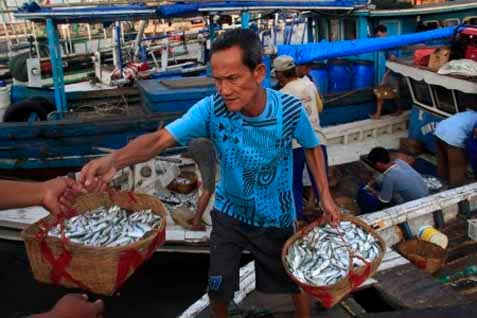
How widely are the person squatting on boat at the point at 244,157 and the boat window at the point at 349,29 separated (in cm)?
775

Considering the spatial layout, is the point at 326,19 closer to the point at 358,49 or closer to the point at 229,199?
the point at 358,49

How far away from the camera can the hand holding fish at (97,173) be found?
2.58 m

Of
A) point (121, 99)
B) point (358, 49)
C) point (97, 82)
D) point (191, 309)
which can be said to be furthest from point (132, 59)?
point (191, 309)

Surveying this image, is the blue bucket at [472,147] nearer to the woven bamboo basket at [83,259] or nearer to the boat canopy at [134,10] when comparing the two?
the boat canopy at [134,10]

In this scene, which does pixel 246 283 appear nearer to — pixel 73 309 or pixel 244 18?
pixel 73 309

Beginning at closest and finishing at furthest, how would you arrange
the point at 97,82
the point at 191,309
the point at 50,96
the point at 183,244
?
the point at 191,309 < the point at 183,244 < the point at 50,96 < the point at 97,82

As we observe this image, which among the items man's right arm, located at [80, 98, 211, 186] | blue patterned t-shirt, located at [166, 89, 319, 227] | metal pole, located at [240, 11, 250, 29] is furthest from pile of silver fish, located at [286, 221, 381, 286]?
metal pole, located at [240, 11, 250, 29]

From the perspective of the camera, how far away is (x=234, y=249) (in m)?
3.21

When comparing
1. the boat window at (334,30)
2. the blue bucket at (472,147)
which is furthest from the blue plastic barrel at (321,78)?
the blue bucket at (472,147)

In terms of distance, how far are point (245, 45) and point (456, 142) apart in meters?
4.80

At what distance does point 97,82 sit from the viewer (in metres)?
15.7

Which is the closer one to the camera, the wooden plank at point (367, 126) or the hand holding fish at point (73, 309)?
the hand holding fish at point (73, 309)

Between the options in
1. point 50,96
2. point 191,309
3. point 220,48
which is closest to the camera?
point 220,48

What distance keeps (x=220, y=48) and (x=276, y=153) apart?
66cm
